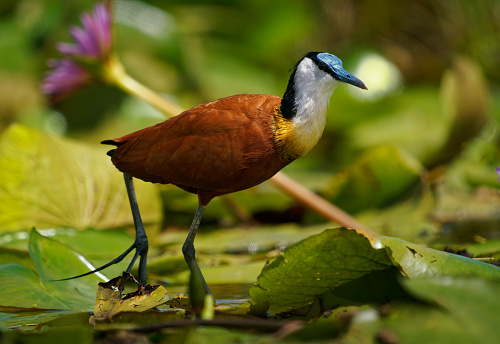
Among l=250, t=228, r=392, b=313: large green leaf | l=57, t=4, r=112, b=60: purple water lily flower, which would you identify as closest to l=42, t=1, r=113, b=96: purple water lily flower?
l=57, t=4, r=112, b=60: purple water lily flower

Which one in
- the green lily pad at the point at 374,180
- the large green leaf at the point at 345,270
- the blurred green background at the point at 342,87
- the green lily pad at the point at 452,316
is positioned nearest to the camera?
the green lily pad at the point at 452,316

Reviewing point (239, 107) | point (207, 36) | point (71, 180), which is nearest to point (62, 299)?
point (239, 107)

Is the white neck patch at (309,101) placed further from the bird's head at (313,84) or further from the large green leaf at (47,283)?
the large green leaf at (47,283)

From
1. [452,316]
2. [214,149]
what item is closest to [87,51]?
[214,149]

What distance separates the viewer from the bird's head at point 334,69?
1.96 metres

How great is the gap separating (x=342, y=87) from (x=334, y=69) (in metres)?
3.31

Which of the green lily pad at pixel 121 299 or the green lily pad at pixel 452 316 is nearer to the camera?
the green lily pad at pixel 452 316

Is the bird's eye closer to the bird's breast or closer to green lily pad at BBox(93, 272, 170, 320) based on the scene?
the bird's breast

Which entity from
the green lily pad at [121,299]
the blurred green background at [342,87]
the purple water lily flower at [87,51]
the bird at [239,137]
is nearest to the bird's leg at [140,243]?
the bird at [239,137]

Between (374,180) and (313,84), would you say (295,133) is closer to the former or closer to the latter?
(313,84)

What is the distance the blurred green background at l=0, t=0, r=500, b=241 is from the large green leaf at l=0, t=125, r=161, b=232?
0.55 meters

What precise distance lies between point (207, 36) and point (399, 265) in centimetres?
437

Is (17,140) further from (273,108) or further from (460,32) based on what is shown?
(460,32)

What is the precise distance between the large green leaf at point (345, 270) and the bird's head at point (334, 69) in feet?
1.36
